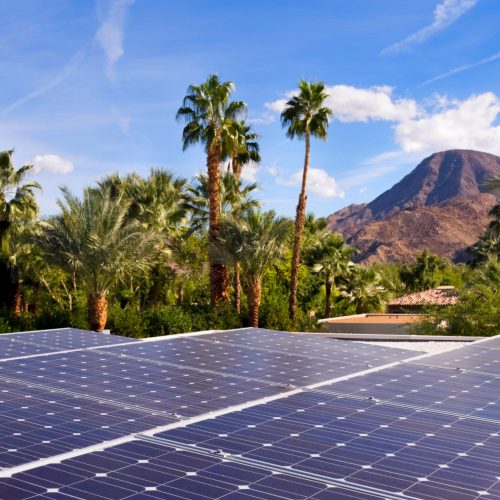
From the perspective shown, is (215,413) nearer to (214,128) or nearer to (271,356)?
(271,356)

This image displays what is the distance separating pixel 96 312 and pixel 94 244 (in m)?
2.59

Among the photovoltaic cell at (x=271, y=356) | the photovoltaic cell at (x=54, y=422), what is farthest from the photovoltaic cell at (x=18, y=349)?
the photovoltaic cell at (x=54, y=422)

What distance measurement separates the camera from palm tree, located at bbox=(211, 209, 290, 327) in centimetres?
2959

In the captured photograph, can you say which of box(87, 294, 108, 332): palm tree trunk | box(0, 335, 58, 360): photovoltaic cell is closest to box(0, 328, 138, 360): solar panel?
box(0, 335, 58, 360): photovoltaic cell

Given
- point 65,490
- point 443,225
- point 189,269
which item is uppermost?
point 443,225

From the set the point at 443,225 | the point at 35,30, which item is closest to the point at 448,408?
the point at 35,30

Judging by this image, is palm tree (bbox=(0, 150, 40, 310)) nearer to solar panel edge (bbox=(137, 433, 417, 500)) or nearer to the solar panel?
the solar panel

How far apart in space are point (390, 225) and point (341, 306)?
128m

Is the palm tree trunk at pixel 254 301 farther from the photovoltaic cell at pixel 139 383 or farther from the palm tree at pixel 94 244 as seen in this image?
the photovoltaic cell at pixel 139 383

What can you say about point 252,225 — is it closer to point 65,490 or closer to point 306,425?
point 306,425

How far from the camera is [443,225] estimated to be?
169 meters

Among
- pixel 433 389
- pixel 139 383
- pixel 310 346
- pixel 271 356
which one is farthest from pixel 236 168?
pixel 433 389

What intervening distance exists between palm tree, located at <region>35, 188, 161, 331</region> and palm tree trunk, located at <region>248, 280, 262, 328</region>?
16.4 ft

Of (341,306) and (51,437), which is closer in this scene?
(51,437)
